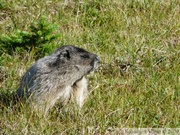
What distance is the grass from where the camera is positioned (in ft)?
18.6

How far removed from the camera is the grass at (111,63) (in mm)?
5656

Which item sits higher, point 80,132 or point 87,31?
point 87,31

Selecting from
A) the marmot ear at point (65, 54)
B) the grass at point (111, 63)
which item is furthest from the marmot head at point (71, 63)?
the grass at point (111, 63)

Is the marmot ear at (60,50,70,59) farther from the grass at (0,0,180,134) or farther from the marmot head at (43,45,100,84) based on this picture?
the grass at (0,0,180,134)

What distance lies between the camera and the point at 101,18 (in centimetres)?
903

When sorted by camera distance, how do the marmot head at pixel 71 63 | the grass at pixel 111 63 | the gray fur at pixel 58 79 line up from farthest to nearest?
1. the marmot head at pixel 71 63
2. the gray fur at pixel 58 79
3. the grass at pixel 111 63

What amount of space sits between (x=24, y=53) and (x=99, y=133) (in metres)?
2.66

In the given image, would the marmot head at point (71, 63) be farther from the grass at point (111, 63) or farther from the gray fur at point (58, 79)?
the grass at point (111, 63)

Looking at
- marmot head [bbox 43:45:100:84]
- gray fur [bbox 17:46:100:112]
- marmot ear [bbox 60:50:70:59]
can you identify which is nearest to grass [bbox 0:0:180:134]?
gray fur [bbox 17:46:100:112]

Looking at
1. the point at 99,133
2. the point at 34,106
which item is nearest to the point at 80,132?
the point at 99,133

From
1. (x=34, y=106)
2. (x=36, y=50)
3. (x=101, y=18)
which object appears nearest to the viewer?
(x=34, y=106)

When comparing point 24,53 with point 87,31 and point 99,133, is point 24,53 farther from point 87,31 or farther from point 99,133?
point 99,133

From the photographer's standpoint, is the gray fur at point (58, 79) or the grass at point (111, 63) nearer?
the grass at point (111, 63)

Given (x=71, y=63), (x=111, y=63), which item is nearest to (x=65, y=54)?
(x=71, y=63)
